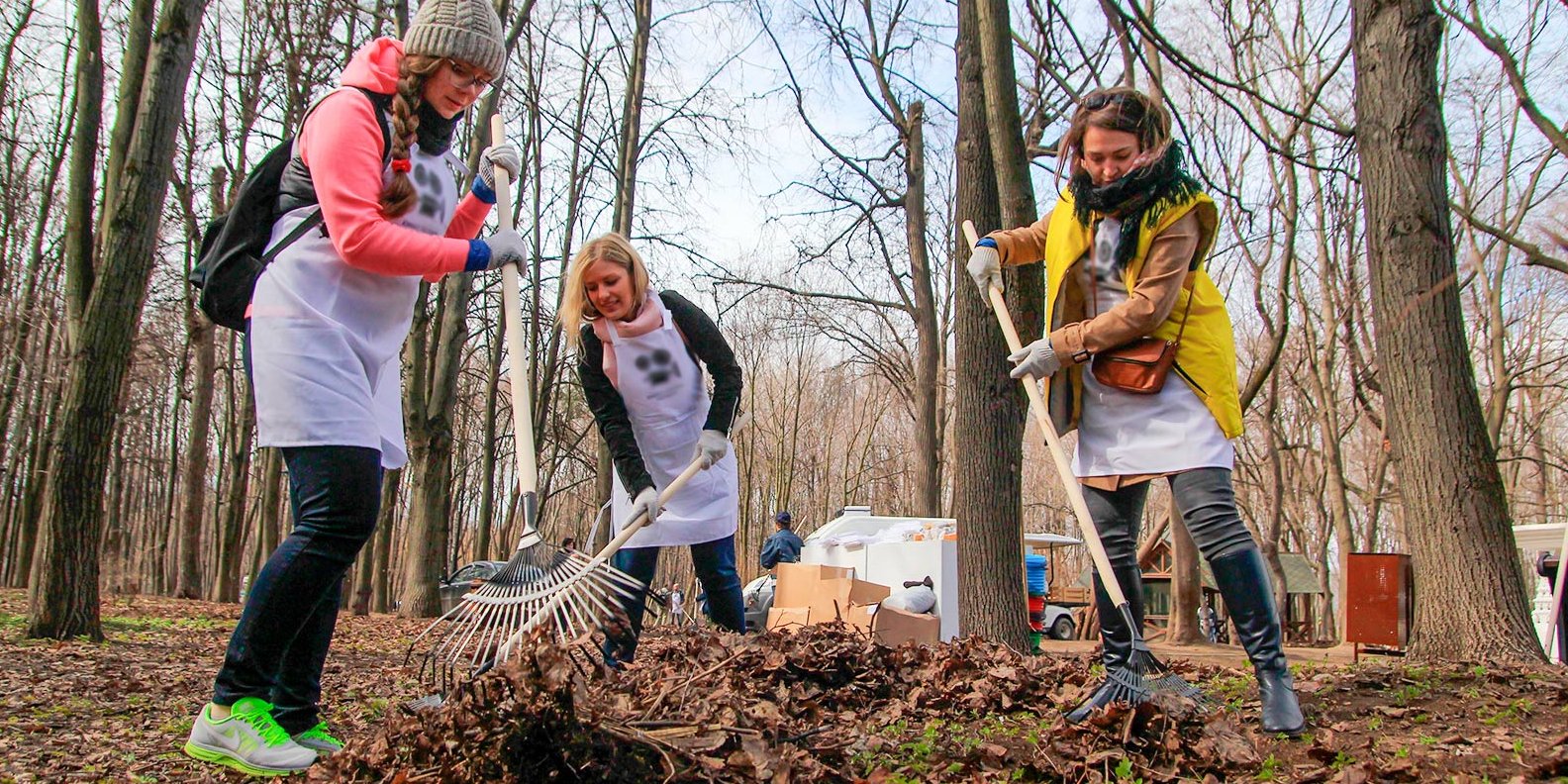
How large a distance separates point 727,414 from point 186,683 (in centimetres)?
239

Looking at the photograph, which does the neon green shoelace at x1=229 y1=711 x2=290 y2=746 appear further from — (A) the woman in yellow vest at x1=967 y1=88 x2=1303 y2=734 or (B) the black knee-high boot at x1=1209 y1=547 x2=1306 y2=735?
(B) the black knee-high boot at x1=1209 y1=547 x2=1306 y2=735

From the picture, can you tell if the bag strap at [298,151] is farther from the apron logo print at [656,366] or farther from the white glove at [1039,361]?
the white glove at [1039,361]

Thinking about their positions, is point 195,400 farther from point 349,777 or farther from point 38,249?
point 349,777

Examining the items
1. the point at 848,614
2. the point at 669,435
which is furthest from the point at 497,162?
the point at 848,614

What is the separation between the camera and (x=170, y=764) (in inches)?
102

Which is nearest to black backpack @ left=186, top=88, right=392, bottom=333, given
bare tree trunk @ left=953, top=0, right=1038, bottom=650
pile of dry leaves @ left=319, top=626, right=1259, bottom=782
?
pile of dry leaves @ left=319, top=626, right=1259, bottom=782

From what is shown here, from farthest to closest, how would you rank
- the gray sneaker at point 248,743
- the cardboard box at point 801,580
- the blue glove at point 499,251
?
the cardboard box at point 801,580 < the blue glove at point 499,251 < the gray sneaker at point 248,743

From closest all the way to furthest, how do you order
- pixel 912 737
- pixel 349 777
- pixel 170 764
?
pixel 349 777, pixel 170 764, pixel 912 737

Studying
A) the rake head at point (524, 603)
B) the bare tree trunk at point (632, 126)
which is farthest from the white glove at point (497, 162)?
the bare tree trunk at point (632, 126)

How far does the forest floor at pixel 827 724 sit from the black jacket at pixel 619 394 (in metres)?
0.74

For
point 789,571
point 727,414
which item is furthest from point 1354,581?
point 727,414

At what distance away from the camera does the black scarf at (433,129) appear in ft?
9.57

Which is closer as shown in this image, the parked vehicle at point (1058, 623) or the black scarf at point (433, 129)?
the black scarf at point (433, 129)

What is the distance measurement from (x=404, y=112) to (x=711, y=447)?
5.21 feet
